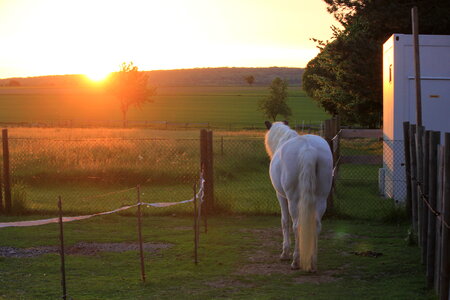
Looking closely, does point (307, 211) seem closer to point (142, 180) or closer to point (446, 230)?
point (446, 230)

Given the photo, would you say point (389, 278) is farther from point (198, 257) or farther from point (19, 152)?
point (19, 152)

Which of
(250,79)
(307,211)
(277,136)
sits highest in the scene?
(250,79)

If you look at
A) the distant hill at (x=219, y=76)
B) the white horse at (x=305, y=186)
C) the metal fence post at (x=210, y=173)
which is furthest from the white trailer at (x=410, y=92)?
the distant hill at (x=219, y=76)

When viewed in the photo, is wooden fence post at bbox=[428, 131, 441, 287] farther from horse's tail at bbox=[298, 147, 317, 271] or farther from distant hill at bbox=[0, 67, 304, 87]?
distant hill at bbox=[0, 67, 304, 87]

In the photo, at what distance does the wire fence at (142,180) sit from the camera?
47.0 ft

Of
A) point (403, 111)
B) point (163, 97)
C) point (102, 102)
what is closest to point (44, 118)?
point (102, 102)

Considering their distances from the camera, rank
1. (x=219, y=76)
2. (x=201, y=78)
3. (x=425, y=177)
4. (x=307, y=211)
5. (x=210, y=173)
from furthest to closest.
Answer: (x=219, y=76), (x=201, y=78), (x=210, y=173), (x=307, y=211), (x=425, y=177)

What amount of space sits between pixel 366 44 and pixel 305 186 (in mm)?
20987

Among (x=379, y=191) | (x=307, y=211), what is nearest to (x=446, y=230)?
(x=307, y=211)

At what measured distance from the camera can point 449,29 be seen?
2514 centimetres

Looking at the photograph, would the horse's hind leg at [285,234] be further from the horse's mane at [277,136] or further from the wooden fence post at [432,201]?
the wooden fence post at [432,201]

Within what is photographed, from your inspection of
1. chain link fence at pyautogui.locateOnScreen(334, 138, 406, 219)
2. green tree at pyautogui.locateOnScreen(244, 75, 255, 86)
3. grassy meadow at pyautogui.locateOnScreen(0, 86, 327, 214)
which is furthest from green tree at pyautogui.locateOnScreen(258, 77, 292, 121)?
green tree at pyautogui.locateOnScreen(244, 75, 255, 86)

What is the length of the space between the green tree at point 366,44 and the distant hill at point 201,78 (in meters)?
125

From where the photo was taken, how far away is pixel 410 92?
48.5 feet
